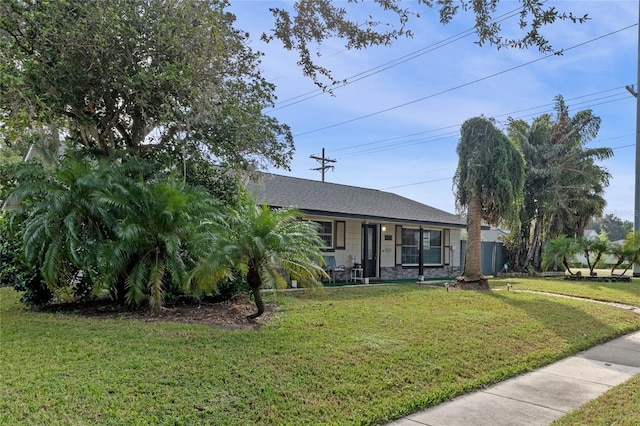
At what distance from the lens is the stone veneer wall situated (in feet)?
59.6

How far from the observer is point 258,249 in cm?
655

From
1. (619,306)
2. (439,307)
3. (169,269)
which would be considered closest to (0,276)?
(169,269)

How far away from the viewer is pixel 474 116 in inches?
532

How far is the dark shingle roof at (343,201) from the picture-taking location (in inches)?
573

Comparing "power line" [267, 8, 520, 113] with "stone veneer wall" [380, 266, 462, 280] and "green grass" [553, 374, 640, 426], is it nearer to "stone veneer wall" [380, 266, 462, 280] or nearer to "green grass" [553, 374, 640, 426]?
"green grass" [553, 374, 640, 426]

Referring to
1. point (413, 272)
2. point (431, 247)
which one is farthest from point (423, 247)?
point (413, 272)

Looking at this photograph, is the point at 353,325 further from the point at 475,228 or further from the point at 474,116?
the point at 474,116

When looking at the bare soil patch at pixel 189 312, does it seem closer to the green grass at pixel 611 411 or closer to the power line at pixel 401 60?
the power line at pixel 401 60

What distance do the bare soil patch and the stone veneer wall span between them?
983 cm

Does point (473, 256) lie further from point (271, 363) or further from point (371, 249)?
point (271, 363)

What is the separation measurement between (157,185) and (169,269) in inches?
57.7

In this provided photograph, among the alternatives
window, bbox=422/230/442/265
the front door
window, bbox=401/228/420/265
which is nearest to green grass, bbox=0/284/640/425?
the front door

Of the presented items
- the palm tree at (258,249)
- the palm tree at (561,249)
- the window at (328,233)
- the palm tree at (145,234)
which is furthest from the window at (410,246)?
the palm tree at (145,234)

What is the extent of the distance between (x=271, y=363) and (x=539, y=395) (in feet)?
9.74
